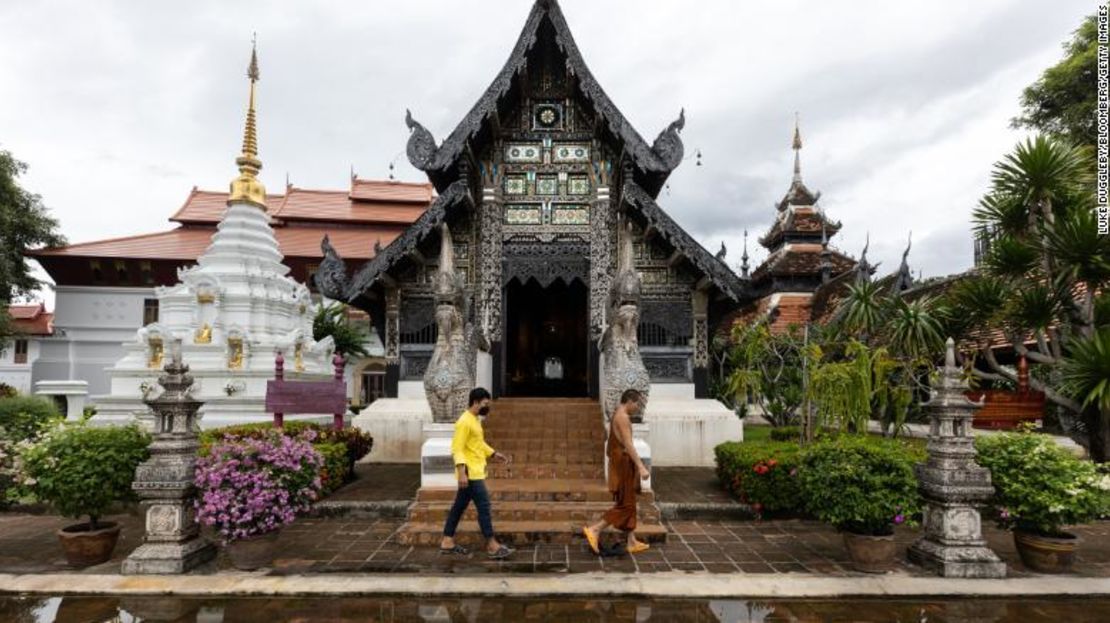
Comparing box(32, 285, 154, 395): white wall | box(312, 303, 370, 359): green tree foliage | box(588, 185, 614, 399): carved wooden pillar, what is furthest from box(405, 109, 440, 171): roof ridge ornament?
box(32, 285, 154, 395): white wall

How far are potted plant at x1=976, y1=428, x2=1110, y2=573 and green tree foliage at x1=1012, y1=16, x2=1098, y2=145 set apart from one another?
43.8 ft

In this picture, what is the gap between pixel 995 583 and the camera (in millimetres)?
4766

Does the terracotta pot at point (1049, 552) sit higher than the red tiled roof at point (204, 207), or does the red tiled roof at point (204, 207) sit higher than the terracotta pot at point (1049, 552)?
the red tiled roof at point (204, 207)

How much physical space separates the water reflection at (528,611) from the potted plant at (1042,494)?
58 centimetres

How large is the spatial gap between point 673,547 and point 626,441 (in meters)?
1.41

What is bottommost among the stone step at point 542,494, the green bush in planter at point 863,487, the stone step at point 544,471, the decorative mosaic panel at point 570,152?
the stone step at point 542,494

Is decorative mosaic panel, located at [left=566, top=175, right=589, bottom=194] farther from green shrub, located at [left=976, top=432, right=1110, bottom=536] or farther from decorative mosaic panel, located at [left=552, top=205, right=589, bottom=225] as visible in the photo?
green shrub, located at [left=976, top=432, right=1110, bottom=536]

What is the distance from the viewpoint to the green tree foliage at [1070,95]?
14531 millimetres

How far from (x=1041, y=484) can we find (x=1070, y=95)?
1628 cm

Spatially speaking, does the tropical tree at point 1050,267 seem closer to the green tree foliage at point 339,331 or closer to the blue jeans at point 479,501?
the blue jeans at point 479,501

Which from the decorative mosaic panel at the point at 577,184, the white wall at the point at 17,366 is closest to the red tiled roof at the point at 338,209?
the white wall at the point at 17,366

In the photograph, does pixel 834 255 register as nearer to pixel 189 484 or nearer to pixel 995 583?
pixel 995 583

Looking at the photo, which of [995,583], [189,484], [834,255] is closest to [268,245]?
[189,484]

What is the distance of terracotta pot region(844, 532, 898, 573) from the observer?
197 inches
